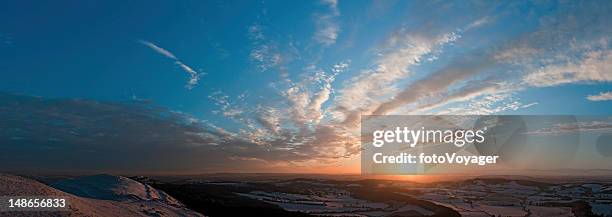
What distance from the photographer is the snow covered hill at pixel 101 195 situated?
14.6 meters

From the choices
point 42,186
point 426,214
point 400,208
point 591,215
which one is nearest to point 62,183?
point 42,186

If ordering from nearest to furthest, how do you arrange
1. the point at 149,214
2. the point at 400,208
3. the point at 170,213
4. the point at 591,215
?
the point at 149,214
the point at 170,213
the point at 591,215
the point at 400,208

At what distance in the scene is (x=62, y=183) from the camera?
26.8 metres

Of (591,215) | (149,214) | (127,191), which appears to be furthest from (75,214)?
(591,215)

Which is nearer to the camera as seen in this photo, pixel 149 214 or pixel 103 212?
pixel 103 212

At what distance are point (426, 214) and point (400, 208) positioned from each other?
9.29 meters

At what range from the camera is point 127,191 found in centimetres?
2483

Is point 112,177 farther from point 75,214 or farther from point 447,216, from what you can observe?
point 447,216

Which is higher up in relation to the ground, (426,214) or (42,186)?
(42,186)

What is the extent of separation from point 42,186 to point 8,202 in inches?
116

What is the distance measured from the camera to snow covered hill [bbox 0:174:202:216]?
14.6m

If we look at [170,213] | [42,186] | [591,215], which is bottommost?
[591,215]

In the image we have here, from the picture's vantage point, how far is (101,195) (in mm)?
23312

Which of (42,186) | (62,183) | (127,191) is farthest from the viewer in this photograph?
(62,183)
